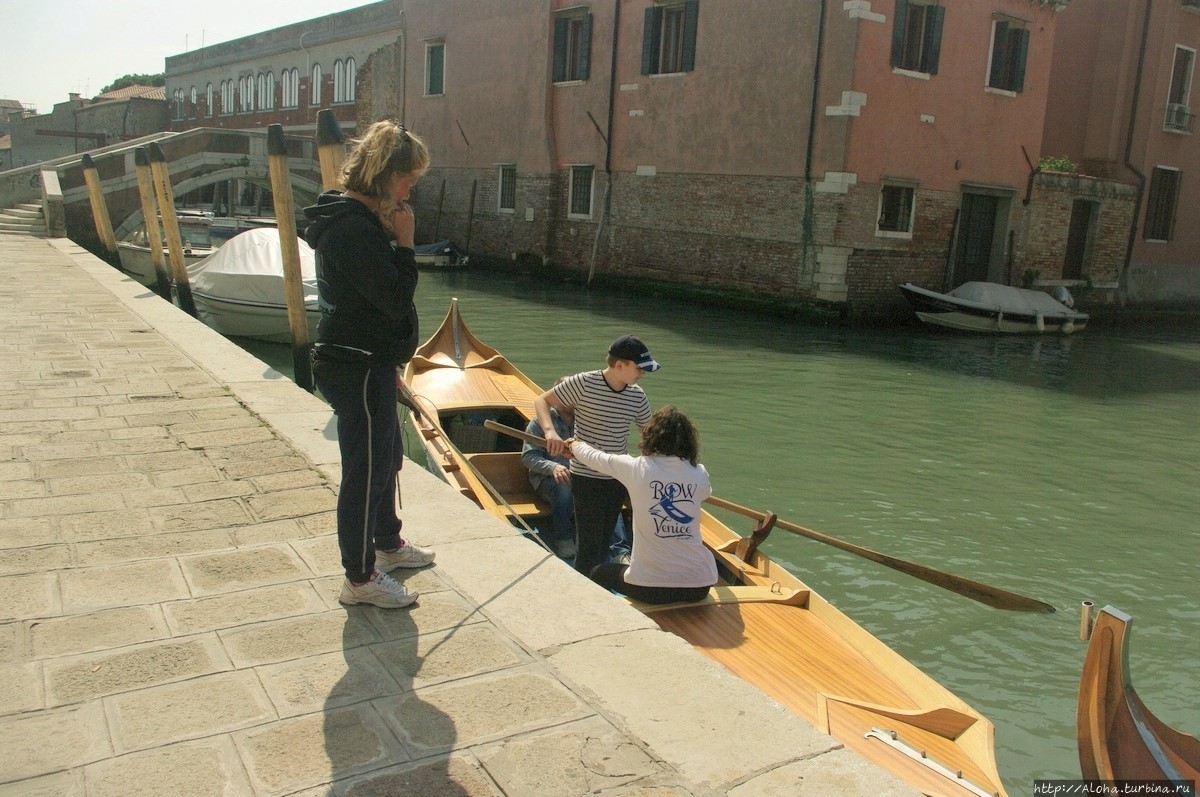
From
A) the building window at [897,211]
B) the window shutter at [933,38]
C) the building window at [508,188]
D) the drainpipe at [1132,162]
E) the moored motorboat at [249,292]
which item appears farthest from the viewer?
the building window at [508,188]

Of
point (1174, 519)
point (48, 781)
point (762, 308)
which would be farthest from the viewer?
point (762, 308)

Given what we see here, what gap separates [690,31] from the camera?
17.6 meters

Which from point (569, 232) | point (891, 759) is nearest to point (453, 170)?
point (569, 232)

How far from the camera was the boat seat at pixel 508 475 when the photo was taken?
5.37 meters

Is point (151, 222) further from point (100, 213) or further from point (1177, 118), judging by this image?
point (1177, 118)

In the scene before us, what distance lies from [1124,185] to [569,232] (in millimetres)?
10751

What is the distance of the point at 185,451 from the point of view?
4.37 metres

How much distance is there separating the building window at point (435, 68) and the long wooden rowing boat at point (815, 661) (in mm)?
20977

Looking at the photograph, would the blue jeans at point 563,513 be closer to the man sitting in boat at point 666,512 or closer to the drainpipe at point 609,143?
the man sitting in boat at point 666,512

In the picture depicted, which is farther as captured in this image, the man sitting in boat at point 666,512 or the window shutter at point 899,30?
the window shutter at point 899,30

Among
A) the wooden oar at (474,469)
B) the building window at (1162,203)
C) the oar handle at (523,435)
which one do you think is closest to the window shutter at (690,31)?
the building window at (1162,203)

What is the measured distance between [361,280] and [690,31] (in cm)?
1630

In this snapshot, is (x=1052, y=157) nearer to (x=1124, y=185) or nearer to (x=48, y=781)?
(x=1124, y=185)

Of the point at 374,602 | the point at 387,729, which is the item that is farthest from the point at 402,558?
the point at 387,729
